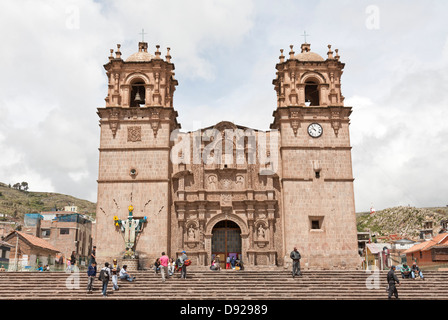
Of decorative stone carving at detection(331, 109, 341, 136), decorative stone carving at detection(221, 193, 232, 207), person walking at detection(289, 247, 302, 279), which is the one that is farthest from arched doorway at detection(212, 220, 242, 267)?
decorative stone carving at detection(331, 109, 341, 136)

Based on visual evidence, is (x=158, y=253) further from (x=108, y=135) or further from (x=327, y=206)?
(x=327, y=206)

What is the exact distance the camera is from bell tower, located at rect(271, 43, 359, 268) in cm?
2728

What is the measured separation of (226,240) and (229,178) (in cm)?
404

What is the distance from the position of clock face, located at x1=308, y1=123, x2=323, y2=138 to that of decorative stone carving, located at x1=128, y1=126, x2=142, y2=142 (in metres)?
11.2

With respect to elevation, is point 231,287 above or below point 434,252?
below

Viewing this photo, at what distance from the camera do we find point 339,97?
30.3 m

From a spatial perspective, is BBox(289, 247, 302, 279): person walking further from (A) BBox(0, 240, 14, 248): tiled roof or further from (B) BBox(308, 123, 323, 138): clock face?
(A) BBox(0, 240, 14, 248): tiled roof

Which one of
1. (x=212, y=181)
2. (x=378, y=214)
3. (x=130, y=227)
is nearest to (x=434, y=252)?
(x=212, y=181)

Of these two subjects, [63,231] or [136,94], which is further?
[63,231]

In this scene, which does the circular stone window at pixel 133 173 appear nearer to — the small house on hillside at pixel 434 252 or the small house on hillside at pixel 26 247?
the small house on hillside at pixel 26 247

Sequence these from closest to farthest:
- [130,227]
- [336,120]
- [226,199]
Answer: [130,227]
[226,199]
[336,120]

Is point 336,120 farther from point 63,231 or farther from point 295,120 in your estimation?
point 63,231

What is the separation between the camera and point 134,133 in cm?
2928

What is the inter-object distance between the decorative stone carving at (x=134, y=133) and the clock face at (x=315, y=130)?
11.2 meters
